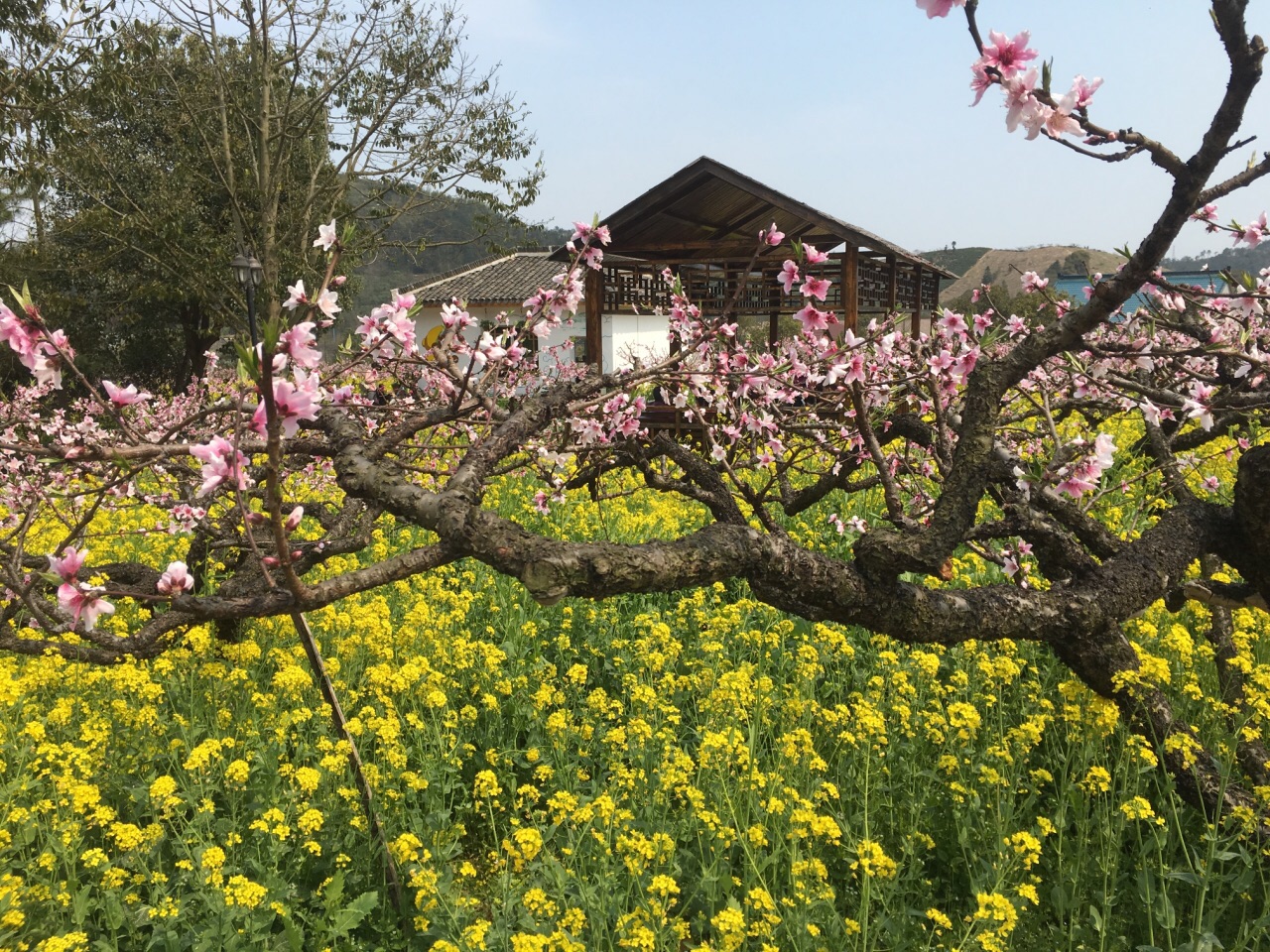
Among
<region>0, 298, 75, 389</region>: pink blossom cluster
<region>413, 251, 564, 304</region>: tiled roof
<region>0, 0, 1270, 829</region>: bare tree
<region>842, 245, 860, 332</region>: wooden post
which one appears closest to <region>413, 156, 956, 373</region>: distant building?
<region>842, 245, 860, 332</region>: wooden post

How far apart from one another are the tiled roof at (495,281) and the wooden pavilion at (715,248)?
2206 centimetres

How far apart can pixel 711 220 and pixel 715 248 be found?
1764 millimetres

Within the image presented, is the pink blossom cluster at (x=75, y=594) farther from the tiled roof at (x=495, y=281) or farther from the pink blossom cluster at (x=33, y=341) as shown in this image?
the tiled roof at (x=495, y=281)

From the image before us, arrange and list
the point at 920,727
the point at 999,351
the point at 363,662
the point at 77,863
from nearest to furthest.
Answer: the point at 77,863
the point at 920,727
the point at 363,662
the point at 999,351

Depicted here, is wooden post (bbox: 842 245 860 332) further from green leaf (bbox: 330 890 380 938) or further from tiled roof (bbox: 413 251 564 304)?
tiled roof (bbox: 413 251 564 304)

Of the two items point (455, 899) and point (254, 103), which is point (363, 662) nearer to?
point (455, 899)

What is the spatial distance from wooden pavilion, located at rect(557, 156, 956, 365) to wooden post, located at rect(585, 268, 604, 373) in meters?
0.02

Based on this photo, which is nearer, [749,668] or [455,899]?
[455,899]

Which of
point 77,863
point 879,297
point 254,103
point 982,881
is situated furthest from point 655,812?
point 254,103

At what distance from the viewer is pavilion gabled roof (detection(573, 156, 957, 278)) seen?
11516mm

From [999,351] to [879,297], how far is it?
1028 cm

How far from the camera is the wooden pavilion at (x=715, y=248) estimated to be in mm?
11617

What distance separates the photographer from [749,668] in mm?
4160

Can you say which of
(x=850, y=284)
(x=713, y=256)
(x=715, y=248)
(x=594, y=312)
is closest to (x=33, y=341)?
(x=594, y=312)
